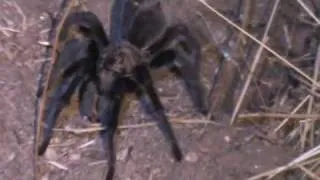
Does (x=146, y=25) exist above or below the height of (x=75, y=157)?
above

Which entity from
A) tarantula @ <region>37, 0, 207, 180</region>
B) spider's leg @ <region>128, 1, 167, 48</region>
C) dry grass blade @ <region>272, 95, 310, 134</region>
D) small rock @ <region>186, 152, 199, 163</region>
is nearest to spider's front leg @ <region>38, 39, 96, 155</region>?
tarantula @ <region>37, 0, 207, 180</region>

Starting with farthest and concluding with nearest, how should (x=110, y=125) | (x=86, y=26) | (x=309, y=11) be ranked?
(x=309, y=11), (x=86, y=26), (x=110, y=125)

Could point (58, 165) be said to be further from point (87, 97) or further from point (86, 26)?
point (86, 26)

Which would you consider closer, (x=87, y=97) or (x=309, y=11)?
(x=87, y=97)

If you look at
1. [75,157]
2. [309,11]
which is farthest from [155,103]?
[309,11]

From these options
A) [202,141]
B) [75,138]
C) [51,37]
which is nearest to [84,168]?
[75,138]

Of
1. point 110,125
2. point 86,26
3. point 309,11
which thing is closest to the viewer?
point 110,125

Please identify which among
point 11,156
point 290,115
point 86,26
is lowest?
point 11,156
